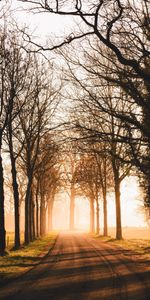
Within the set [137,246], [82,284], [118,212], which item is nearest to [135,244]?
[137,246]

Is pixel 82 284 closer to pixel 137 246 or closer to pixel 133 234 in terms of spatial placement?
pixel 137 246

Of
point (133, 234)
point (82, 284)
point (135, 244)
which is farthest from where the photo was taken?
point (133, 234)

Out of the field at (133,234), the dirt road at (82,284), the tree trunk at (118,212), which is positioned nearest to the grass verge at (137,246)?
the tree trunk at (118,212)

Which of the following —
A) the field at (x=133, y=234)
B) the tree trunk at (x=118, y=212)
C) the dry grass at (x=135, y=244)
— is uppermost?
the tree trunk at (x=118, y=212)

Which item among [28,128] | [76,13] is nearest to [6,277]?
[76,13]

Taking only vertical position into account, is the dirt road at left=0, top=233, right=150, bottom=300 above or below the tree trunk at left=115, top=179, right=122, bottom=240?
below

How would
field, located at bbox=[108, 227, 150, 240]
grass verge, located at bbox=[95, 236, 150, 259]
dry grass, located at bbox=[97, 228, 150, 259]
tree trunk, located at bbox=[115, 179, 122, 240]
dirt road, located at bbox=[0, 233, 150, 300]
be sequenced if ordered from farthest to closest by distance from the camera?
field, located at bbox=[108, 227, 150, 240] < tree trunk, located at bbox=[115, 179, 122, 240] < dry grass, located at bbox=[97, 228, 150, 259] < grass verge, located at bbox=[95, 236, 150, 259] < dirt road, located at bbox=[0, 233, 150, 300]

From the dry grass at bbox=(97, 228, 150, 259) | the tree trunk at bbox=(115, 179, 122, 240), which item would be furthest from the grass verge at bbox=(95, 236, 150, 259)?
the tree trunk at bbox=(115, 179, 122, 240)

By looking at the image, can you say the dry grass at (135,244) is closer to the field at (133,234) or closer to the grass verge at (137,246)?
the grass verge at (137,246)

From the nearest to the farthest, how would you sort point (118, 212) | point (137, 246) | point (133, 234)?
1. point (137, 246)
2. point (118, 212)
3. point (133, 234)

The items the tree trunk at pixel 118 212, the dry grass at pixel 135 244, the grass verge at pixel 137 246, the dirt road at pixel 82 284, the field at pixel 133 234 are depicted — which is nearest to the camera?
the dirt road at pixel 82 284

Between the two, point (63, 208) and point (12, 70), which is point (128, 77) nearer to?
point (12, 70)

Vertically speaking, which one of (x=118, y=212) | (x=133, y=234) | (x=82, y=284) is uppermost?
(x=118, y=212)

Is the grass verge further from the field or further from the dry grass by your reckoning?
the field
